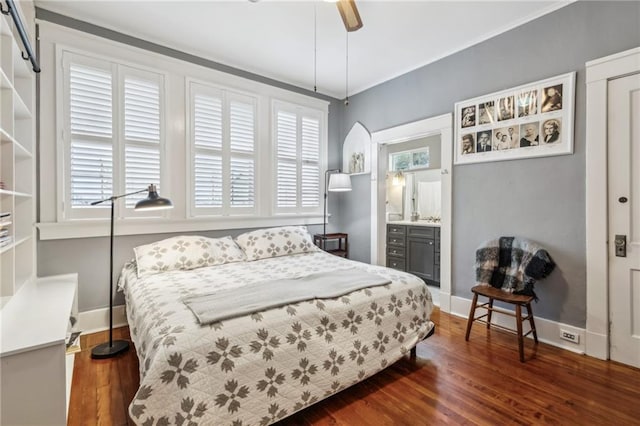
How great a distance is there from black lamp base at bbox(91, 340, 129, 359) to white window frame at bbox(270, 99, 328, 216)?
2.10 metres

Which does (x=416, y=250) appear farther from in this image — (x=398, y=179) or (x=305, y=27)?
(x=305, y=27)

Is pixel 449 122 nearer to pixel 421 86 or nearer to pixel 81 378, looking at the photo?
pixel 421 86

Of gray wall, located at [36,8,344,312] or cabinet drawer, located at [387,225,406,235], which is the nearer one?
gray wall, located at [36,8,344,312]

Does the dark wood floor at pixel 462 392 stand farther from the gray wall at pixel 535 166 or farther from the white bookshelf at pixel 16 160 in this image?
the white bookshelf at pixel 16 160

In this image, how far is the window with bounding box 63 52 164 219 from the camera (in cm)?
266

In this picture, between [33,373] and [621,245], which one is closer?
[33,373]

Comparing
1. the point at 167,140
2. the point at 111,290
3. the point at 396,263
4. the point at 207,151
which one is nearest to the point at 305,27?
the point at 207,151

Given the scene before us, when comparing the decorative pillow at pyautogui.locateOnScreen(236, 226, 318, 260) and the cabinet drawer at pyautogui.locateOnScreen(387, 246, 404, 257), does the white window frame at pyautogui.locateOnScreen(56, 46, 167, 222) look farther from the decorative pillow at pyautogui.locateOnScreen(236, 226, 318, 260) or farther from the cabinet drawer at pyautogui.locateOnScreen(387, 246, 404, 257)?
the cabinet drawer at pyautogui.locateOnScreen(387, 246, 404, 257)

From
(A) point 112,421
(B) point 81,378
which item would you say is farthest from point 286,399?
(B) point 81,378

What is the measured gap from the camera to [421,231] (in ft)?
14.1

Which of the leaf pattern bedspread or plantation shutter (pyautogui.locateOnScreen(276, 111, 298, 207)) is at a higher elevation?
plantation shutter (pyautogui.locateOnScreen(276, 111, 298, 207))

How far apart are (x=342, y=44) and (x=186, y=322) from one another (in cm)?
295

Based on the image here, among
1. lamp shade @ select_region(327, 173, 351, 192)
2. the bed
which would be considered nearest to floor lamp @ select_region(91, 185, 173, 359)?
the bed

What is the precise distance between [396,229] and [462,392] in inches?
117
